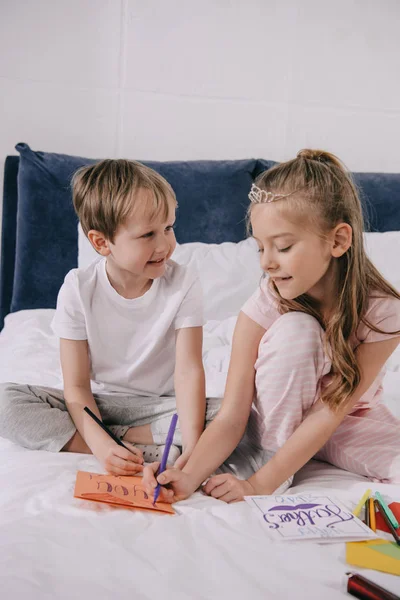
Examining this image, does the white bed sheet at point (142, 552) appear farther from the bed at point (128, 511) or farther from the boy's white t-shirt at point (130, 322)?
the boy's white t-shirt at point (130, 322)

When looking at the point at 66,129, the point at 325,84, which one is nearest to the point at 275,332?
the point at 66,129

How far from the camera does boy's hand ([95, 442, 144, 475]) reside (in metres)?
1.12

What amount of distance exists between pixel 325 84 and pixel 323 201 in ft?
5.52

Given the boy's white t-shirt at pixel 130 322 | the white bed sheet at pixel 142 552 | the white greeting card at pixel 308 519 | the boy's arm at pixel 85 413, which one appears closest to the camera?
the white bed sheet at pixel 142 552

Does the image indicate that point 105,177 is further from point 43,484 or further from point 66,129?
point 66,129

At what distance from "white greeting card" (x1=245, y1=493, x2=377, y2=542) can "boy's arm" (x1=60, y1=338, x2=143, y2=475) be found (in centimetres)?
24

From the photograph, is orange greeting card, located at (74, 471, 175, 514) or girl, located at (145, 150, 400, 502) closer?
orange greeting card, located at (74, 471, 175, 514)

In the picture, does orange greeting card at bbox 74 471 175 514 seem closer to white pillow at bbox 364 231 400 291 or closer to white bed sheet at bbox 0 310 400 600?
white bed sheet at bbox 0 310 400 600

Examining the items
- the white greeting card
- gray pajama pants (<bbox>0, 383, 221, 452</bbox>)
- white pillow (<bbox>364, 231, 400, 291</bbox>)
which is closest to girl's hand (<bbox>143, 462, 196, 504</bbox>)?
the white greeting card

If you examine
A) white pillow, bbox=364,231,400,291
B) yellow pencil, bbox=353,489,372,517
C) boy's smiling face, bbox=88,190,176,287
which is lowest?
yellow pencil, bbox=353,489,372,517

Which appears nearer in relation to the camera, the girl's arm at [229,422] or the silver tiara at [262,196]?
the girl's arm at [229,422]

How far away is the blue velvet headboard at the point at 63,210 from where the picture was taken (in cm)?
227

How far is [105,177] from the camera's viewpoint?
1.36 metres

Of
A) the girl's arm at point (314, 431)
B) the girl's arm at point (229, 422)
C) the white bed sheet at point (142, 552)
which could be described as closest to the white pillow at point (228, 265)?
the girl's arm at point (229, 422)
